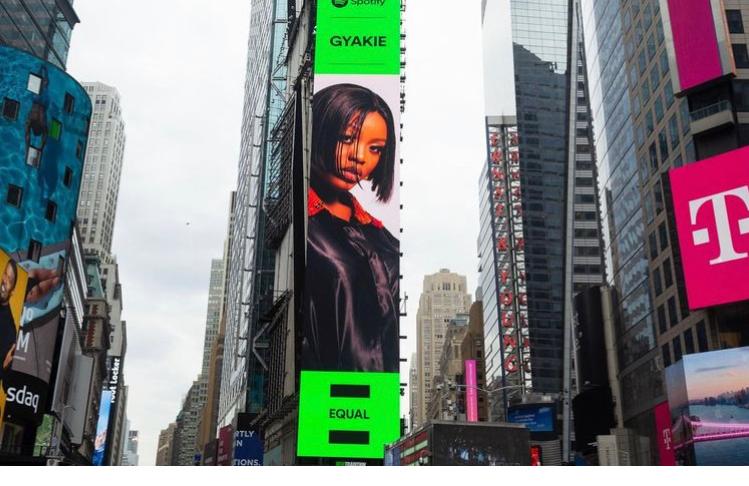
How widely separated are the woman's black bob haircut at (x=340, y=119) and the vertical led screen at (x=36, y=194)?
2183 centimetres

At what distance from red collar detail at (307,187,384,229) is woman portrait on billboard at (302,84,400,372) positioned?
0.31 feet

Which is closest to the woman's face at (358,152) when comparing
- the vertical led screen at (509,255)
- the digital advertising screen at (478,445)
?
the digital advertising screen at (478,445)

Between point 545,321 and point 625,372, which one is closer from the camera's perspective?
point 625,372

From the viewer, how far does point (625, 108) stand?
73.9 metres

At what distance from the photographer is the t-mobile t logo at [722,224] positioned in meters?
54.3

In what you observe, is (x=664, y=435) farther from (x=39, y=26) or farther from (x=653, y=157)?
(x=39, y=26)

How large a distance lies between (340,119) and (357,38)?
8.27m

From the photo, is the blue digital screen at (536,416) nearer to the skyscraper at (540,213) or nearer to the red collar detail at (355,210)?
the skyscraper at (540,213)

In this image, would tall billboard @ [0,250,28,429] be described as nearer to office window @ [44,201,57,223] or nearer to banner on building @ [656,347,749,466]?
office window @ [44,201,57,223]

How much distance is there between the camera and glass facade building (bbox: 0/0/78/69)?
8275 cm

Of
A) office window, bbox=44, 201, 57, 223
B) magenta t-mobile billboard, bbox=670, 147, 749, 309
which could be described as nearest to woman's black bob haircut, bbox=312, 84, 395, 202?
office window, bbox=44, 201, 57, 223
